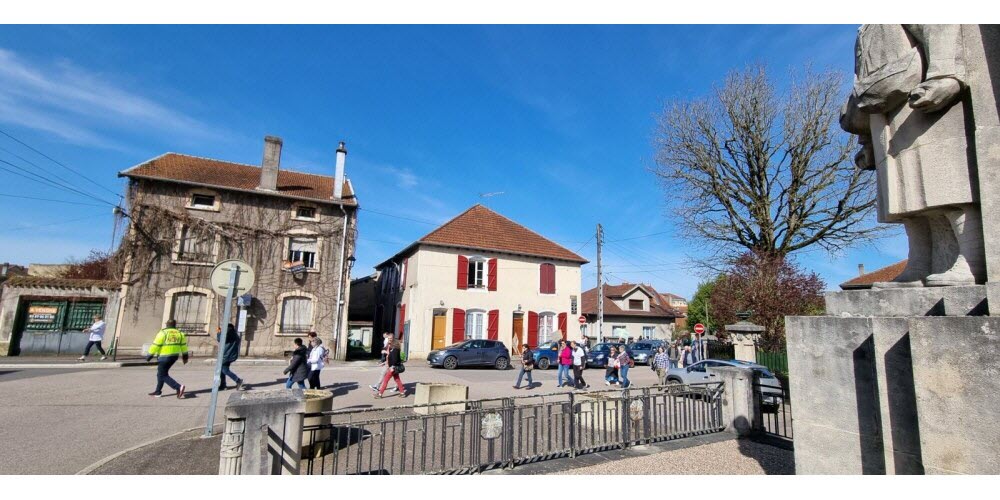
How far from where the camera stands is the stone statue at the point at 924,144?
9.58 ft

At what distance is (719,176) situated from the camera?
18203 millimetres

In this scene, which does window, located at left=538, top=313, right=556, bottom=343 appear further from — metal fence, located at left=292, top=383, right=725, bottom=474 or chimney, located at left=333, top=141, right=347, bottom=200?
metal fence, located at left=292, top=383, right=725, bottom=474

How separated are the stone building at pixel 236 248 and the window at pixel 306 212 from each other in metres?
0.04

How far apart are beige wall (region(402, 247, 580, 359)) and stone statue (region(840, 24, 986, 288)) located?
67.5ft

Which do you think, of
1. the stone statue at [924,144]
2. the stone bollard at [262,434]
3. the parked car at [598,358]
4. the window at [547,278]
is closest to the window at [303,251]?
the window at [547,278]

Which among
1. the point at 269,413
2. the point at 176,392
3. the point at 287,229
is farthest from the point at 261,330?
the point at 269,413

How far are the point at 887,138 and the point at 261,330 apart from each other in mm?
21576

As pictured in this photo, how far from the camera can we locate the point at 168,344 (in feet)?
31.1

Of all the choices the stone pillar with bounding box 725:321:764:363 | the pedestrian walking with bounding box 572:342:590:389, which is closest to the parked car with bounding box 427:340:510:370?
the pedestrian walking with bounding box 572:342:590:389

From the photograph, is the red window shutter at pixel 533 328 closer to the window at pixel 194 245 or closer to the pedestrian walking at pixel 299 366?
the window at pixel 194 245

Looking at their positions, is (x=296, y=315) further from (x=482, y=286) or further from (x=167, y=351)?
(x=167, y=351)

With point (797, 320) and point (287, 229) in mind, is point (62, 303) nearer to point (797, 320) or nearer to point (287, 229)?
point (287, 229)

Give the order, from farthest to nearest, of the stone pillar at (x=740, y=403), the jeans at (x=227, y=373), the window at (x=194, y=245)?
the window at (x=194, y=245) → the jeans at (x=227, y=373) → the stone pillar at (x=740, y=403)

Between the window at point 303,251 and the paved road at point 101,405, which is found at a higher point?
the window at point 303,251
